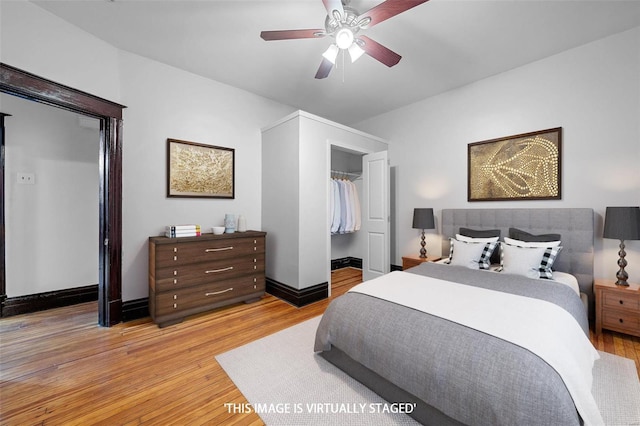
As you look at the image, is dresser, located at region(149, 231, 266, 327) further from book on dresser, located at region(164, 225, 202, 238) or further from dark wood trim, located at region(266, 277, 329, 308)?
dark wood trim, located at region(266, 277, 329, 308)

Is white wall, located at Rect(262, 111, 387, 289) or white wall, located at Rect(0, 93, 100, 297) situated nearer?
white wall, located at Rect(0, 93, 100, 297)

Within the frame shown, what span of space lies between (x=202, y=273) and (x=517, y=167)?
3837mm

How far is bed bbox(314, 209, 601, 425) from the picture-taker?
1.03 meters

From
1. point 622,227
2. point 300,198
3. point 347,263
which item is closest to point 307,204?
point 300,198

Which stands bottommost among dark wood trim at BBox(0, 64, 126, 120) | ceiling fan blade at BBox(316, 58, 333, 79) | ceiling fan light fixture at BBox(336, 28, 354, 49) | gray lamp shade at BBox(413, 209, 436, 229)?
gray lamp shade at BBox(413, 209, 436, 229)

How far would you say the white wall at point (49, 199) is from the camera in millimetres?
2705

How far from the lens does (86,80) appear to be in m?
2.35

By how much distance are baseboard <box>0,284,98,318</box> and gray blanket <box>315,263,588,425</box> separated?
3.20 meters

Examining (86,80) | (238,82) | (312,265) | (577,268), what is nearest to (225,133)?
(238,82)

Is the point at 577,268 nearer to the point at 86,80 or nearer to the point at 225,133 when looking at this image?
the point at 225,133

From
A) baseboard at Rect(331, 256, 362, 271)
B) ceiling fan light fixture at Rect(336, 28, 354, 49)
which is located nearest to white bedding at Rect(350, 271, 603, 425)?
ceiling fan light fixture at Rect(336, 28, 354, 49)

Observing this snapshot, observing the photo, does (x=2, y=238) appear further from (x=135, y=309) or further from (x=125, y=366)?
(x=125, y=366)

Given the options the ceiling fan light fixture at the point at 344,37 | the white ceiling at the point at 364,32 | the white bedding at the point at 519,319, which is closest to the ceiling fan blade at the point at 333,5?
the ceiling fan light fixture at the point at 344,37

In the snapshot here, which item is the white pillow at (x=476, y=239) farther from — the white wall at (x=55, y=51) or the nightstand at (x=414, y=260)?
the white wall at (x=55, y=51)
